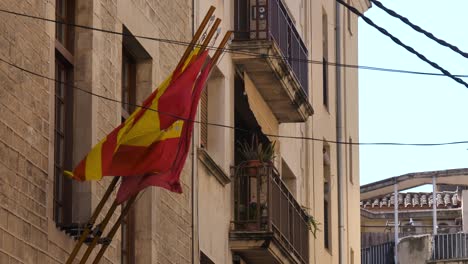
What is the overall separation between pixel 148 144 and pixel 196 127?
24.4ft

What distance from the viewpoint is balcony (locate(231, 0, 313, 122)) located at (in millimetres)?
27734

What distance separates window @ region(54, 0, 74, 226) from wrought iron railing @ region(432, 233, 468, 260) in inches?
1266

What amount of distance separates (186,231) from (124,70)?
104 inches

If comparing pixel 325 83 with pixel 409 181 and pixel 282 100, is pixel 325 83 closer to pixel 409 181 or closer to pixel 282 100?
pixel 282 100

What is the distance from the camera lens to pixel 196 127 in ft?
81.7

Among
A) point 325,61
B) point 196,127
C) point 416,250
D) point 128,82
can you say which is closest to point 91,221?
point 128,82

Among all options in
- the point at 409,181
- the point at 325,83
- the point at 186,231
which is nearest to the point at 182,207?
the point at 186,231

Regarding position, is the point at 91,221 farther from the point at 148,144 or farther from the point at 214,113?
the point at 214,113

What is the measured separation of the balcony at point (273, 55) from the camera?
1092 inches

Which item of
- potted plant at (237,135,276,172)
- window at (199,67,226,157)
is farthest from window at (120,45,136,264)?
potted plant at (237,135,276,172)

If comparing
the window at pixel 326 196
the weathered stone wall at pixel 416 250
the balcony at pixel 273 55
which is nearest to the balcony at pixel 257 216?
the balcony at pixel 273 55

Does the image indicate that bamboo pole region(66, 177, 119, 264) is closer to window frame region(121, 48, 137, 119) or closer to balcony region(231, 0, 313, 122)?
window frame region(121, 48, 137, 119)

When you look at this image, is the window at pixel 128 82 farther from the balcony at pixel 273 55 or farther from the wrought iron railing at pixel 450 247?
the wrought iron railing at pixel 450 247

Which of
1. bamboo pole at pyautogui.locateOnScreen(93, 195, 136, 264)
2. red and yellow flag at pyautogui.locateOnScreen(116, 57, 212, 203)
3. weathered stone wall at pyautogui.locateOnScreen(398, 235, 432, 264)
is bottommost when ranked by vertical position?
bamboo pole at pyautogui.locateOnScreen(93, 195, 136, 264)
